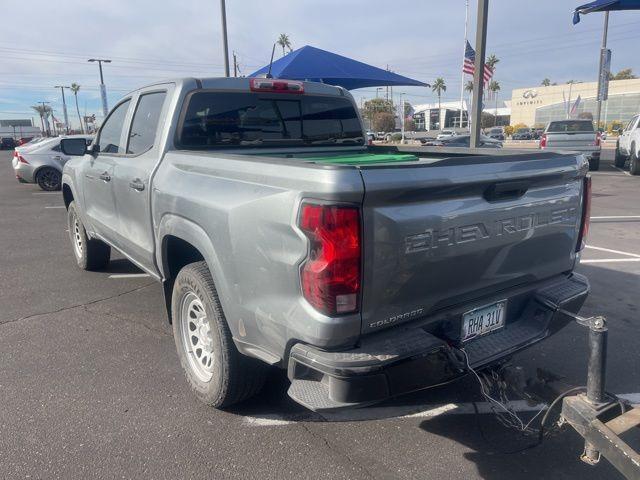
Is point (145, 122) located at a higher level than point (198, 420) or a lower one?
higher

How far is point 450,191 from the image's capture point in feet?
7.93

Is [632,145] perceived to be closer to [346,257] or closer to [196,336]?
[196,336]

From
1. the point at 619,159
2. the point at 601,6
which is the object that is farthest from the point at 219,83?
the point at 619,159

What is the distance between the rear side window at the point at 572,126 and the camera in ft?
57.9

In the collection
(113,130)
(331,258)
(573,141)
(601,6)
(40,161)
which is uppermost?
(601,6)

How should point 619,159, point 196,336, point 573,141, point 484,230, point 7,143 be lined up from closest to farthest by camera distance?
point 484,230
point 196,336
point 573,141
point 619,159
point 7,143

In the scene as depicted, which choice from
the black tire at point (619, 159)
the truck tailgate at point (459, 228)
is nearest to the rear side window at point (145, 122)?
the truck tailgate at point (459, 228)

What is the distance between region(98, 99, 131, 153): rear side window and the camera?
4605 mm

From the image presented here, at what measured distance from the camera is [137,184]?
3.78 metres

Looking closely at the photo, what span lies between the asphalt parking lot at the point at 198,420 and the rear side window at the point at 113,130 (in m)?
1.56

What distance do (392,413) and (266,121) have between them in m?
2.48

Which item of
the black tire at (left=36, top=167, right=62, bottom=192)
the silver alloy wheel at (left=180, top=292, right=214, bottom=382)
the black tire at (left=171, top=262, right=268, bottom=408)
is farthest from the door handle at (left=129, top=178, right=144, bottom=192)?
the black tire at (left=36, top=167, right=62, bottom=192)

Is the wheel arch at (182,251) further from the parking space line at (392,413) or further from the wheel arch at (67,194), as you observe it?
the wheel arch at (67,194)

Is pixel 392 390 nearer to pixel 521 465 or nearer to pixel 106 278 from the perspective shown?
pixel 521 465
